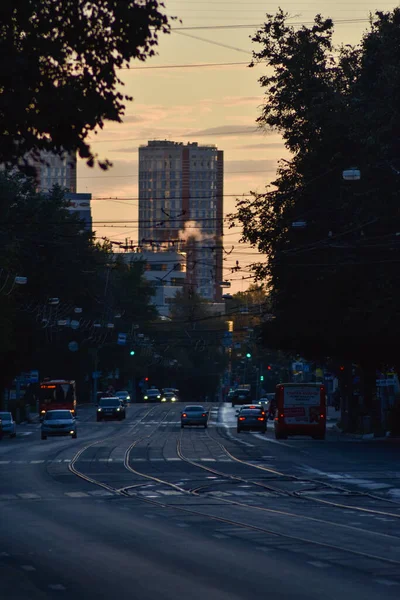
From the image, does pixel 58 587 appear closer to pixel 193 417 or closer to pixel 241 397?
pixel 193 417

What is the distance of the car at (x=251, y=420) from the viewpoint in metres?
68.7

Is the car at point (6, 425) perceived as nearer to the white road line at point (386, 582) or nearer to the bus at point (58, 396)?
the bus at point (58, 396)

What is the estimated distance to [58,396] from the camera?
8744 cm

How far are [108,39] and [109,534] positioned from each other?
778cm

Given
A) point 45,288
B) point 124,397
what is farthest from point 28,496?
point 124,397

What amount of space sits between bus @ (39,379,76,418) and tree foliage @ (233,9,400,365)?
104 feet

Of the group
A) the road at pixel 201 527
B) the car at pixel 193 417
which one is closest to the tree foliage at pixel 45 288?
the car at pixel 193 417

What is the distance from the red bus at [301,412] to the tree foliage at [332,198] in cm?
246

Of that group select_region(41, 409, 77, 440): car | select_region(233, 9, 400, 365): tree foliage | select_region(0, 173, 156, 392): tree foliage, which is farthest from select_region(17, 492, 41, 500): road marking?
select_region(41, 409, 77, 440): car

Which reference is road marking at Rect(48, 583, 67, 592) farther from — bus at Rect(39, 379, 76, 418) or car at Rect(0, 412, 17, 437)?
bus at Rect(39, 379, 76, 418)

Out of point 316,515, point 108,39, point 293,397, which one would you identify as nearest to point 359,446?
point 293,397

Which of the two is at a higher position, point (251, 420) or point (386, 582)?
point (251, 420)

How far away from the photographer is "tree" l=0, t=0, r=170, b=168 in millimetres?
12953

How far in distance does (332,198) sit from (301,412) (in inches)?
512
